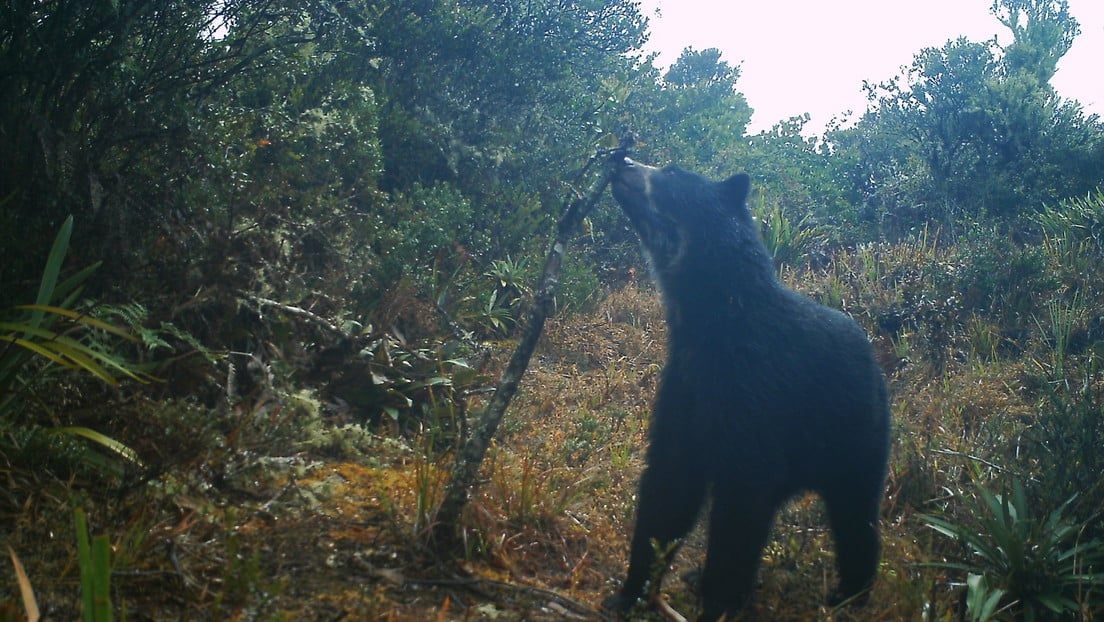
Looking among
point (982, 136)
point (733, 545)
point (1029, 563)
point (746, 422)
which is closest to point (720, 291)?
point (746, 422)

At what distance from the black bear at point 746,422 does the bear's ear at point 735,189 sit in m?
0.20

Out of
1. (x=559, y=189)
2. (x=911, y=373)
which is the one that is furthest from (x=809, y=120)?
(x=911, y=373)

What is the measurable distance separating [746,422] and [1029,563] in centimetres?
170

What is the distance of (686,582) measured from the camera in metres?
3.71

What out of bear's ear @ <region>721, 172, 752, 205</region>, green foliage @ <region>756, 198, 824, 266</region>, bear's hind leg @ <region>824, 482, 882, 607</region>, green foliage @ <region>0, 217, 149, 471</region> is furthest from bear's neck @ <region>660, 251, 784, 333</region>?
green foliage @ <region>756, 198, 824, 266</region>

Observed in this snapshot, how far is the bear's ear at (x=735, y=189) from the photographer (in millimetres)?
4027

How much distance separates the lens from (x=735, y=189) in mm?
4051

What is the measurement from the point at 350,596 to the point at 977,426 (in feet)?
16.4

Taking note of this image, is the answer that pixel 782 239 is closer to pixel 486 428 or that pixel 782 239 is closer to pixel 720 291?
pixel 720 291

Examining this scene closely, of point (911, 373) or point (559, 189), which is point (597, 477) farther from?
point (559, 189)

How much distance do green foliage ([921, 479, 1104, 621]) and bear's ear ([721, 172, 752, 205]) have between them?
191 centimetres

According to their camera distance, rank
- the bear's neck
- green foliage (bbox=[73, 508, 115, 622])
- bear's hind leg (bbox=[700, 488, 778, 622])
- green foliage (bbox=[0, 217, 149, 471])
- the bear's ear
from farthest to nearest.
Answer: the bear's ear, the bear's neck, bear's hind leg (bbox=[700, 488, 778, 622]), green foliage (bbox=[0, 217, 149, 471]), green foliage (bbox=[73, 508, 115, 622])

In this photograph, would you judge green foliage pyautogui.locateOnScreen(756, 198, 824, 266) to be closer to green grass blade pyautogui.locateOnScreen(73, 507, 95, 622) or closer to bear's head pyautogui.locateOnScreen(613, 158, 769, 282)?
bear's head pyautogui.locateOnScreen(613, 158, 769, 282)

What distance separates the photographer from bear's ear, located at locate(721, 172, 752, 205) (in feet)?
13.2
